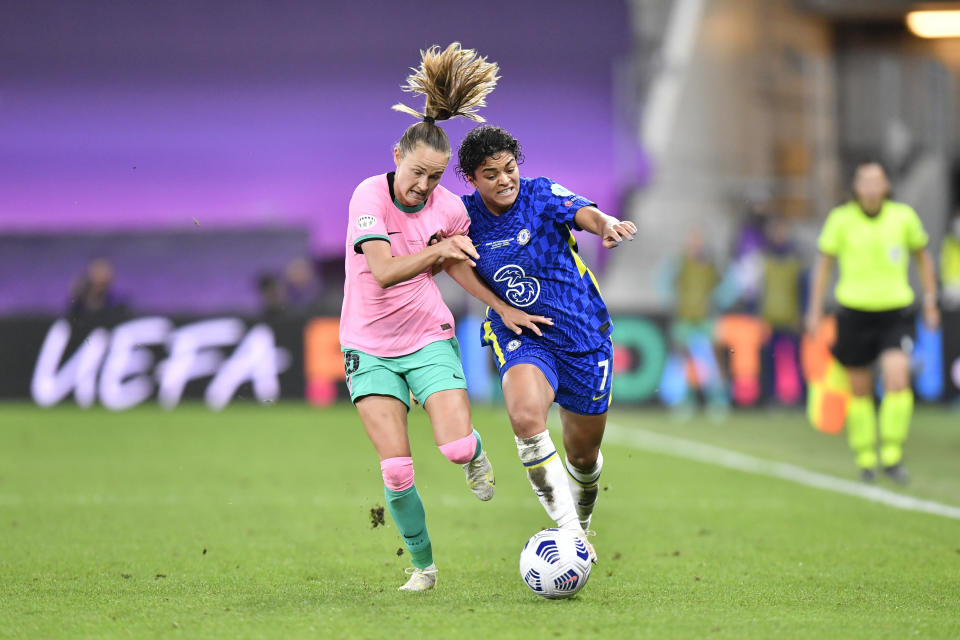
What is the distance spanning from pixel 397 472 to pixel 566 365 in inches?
40.8

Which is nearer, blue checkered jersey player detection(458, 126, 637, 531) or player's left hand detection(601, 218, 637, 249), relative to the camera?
player's left hand detection(601, 218, 637, 249)

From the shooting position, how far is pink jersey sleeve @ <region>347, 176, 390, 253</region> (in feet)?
17.8

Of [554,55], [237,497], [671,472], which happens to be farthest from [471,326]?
[554,55]

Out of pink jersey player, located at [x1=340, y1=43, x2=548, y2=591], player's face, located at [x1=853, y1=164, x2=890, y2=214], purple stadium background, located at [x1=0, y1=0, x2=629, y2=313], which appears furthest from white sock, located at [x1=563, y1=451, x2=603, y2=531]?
purple stadium background, located at [x1=0, y1=0, x2=629, y2=313]

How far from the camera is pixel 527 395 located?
5.73 metres

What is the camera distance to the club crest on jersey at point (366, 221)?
5.42m

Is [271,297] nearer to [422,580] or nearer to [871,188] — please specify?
[871,188]

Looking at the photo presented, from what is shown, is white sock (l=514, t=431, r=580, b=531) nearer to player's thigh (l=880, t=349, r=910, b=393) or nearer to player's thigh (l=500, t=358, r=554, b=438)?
player's thigh (l=500, t=358, r=554, b=438)

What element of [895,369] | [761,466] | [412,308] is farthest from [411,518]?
[761,466]

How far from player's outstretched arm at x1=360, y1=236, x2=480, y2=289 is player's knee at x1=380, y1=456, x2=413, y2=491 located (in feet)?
2.38

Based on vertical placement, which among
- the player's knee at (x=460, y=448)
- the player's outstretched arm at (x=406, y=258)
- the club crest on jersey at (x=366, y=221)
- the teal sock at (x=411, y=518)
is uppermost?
the club crest on jersey at (x=366, y=221)

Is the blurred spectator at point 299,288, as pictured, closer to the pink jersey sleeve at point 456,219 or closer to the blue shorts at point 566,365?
the blue shorts at point 566,365

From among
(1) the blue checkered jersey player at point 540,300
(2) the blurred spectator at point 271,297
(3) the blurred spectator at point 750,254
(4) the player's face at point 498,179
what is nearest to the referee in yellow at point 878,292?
(1) the blue checkered jersey player at point 540,300

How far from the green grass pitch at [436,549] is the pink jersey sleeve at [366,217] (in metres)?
1.47
